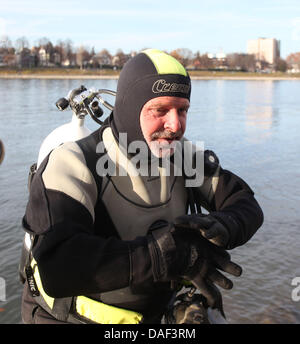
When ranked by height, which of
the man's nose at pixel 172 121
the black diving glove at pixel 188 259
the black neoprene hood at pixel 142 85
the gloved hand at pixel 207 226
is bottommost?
the black diving glove at pixel 188 259

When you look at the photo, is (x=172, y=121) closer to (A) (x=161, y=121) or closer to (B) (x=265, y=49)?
(A) (x=161, y=121)

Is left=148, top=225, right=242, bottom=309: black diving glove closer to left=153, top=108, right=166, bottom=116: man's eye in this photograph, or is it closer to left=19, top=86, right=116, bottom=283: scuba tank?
left=153, top=108, right=166, bottom=116: man's eye

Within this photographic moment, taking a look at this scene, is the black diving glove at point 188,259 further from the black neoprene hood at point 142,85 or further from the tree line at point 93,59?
the tree line at point 93,59

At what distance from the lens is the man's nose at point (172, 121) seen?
2.06 m

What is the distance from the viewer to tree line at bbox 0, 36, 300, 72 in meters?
86.0

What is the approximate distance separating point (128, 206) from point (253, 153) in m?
8.85

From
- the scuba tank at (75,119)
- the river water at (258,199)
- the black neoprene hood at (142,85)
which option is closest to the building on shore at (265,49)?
the river water at (258,199)

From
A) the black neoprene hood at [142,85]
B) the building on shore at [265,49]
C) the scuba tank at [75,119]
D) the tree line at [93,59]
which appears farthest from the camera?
the building on shore at [265,49]

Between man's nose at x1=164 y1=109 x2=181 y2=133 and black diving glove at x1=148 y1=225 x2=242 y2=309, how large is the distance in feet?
1.53

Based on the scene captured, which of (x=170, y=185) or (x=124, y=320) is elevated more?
(x=170, y=185)

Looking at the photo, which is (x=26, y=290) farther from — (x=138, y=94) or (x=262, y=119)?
(x=262, y=119)

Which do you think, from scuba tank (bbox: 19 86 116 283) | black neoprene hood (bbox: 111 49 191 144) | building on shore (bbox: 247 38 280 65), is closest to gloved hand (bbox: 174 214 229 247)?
black neoprene hood (bbox: 111 49 191 144)

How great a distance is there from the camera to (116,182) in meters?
2.11
